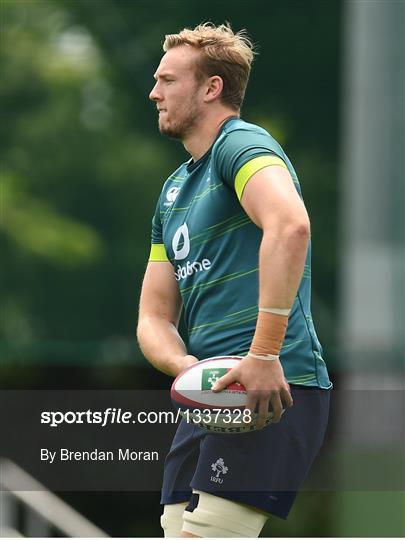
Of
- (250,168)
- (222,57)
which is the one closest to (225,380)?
(250,168)

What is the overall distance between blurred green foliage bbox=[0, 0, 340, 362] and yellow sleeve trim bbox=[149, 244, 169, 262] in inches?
413

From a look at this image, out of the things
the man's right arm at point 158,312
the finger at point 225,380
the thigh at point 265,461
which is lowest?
the thigh at point 265,461

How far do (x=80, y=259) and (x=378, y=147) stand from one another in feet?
15.6

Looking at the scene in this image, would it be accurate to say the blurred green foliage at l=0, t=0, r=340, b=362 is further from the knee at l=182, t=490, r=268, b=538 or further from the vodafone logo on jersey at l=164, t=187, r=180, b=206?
the knee at l=182, t=490, r=268, b=538

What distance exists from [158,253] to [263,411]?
2.99ft

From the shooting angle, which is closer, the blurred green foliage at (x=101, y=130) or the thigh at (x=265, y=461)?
the thigh at (x=265, y=461)

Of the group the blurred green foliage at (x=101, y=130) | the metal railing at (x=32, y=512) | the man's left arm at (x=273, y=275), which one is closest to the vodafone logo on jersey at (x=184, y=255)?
Result: the man's left arm at (x=273, y=275)

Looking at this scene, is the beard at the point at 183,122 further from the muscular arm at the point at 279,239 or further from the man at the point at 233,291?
the muscular arm at the point at 279,239

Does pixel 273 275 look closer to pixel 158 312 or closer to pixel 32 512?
pixel 158 312

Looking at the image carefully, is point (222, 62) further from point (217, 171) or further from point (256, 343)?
point (256, 343)

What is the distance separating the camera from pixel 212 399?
4273 mm

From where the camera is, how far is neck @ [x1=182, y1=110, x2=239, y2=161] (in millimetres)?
4504

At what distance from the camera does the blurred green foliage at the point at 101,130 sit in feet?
51.2

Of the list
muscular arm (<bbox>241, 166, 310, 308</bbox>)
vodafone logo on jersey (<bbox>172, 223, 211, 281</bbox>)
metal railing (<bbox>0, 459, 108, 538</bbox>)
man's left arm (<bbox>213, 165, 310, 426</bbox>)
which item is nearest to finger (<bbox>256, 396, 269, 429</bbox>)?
man's left arm (<bbox>213, 165, 310, 426</bbox>)
